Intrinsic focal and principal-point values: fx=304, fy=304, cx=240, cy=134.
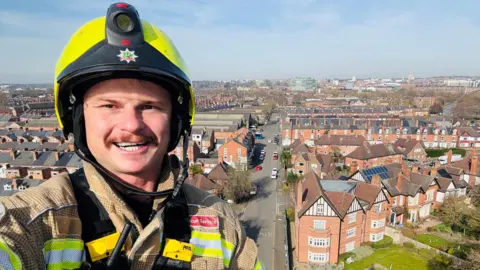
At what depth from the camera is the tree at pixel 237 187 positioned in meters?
26.2

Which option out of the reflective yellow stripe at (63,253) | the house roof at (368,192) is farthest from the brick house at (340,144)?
the reflective yellow stripe at (63,253)

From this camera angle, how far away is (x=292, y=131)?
4822cm

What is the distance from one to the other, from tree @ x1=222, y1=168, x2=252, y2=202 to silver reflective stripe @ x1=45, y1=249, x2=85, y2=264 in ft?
81.7

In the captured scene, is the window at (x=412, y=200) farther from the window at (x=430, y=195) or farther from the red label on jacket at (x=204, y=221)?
the red label on jacket at (x=204, y=221)

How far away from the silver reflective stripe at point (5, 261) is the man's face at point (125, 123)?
755mm

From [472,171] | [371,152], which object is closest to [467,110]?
[472,171]

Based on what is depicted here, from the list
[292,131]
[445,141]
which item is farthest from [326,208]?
[445,141]

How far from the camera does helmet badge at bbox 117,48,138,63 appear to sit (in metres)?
1.83

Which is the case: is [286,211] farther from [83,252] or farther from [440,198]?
[83,252]

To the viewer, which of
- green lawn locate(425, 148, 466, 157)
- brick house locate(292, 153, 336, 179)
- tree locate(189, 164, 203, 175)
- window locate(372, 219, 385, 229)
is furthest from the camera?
green lawn locate(425, 148, 466, 157)

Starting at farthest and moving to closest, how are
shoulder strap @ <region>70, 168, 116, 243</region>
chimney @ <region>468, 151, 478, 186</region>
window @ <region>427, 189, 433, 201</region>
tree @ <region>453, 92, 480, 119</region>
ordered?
tree @ <region>453, 92, 480, 119</region> → chimney @ <region>468, 151, 478, 186</region> → window @ <region>427, 189, 433, 201</region> → shoulder strap @ <region>70, 168, 116, 243</region>

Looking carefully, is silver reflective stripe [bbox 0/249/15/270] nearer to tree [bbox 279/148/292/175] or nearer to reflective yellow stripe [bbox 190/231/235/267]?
reflective yellow stripe [bbox 190/231/235/267]

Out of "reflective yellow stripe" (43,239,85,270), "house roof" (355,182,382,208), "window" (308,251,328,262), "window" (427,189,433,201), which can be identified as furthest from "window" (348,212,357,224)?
"reflective yellow stripe" (43,239,85,270)

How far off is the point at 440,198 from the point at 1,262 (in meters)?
32.0
